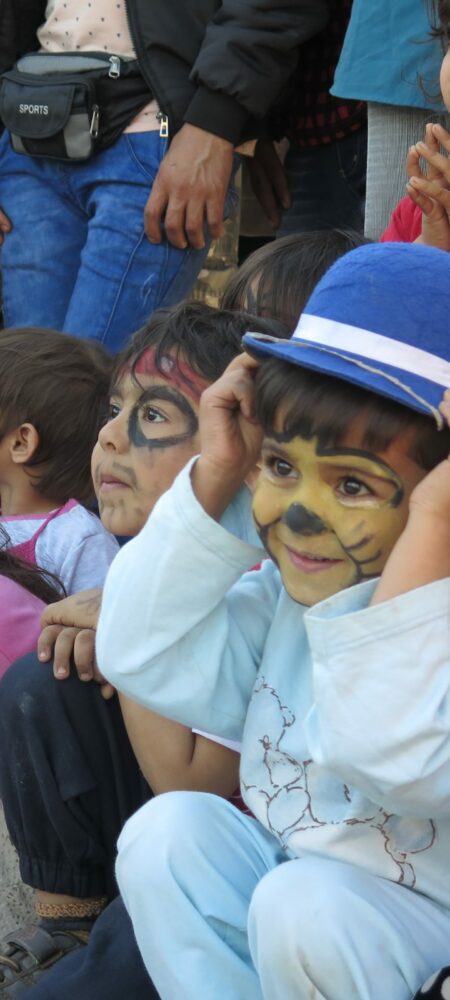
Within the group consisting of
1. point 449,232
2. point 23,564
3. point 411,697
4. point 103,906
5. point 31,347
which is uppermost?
point 449,232

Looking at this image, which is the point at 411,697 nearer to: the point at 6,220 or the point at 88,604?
the point at 88,604

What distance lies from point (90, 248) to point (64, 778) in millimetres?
1680

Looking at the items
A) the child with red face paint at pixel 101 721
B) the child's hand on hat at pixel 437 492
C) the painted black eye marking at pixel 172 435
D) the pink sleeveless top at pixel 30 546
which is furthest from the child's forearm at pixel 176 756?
the pink sleeveless top at pixel 30 546

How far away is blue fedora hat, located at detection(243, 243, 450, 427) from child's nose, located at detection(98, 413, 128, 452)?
697 millimetres

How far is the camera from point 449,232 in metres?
2.66

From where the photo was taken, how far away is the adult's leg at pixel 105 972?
2074 millimetres

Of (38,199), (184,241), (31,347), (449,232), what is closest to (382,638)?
(449,232)

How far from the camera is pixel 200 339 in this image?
246cm

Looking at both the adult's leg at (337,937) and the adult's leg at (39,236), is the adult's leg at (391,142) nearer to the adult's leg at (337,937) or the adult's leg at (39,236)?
the adult's leg at (39,236)

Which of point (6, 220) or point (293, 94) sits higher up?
point (293, 94)

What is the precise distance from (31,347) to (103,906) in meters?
1.39

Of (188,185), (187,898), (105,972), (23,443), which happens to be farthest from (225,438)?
(188,185)

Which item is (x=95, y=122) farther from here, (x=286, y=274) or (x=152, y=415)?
(x=152, y=415)

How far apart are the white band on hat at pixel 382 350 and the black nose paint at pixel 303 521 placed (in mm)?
203
